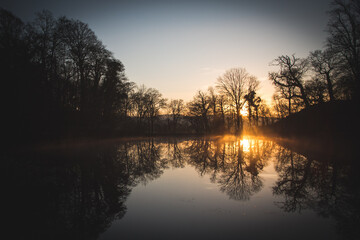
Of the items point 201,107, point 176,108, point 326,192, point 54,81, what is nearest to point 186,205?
point 326,192

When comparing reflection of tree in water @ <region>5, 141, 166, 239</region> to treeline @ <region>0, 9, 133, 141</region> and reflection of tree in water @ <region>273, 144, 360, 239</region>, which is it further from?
treeline @ <region>0, 9, 133, 141</region>

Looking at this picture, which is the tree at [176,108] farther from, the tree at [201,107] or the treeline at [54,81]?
the treeline at [54,81]

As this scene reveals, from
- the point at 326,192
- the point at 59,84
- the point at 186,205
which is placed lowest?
the point at 186,205

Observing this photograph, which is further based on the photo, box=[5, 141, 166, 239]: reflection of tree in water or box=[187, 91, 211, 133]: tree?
box=[187, 91, 211, 133]: tree

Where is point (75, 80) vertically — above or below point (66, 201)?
above

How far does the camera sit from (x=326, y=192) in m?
4.63

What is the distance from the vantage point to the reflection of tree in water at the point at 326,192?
3.34m

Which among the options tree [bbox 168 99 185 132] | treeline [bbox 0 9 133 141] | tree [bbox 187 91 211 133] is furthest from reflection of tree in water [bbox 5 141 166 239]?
tree [bbox 168 99 185 132]

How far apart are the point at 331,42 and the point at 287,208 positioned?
2454cm

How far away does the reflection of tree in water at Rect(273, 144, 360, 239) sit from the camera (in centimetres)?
334

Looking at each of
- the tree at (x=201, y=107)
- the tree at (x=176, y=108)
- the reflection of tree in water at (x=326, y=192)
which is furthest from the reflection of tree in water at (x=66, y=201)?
the tree at (x=176, y=108)

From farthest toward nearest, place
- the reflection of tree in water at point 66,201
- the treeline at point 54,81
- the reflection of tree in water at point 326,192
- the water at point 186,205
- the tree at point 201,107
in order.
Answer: the tree at point 201,107, the treeline at point 54,81, the reflection of tree in water at point 326,192, the reflection of tree in water at point 66,201, the water at point 186,205

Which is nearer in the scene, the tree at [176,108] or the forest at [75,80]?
the forest at [75,80]

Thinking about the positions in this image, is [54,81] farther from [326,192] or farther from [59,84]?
[326,192]
